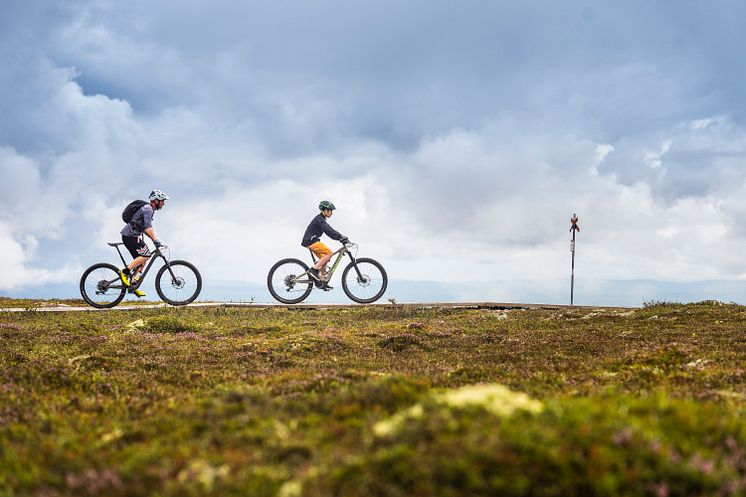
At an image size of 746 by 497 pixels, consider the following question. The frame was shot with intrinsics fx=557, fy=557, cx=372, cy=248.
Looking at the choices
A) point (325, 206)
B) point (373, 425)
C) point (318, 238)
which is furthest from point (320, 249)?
point (373, 425)

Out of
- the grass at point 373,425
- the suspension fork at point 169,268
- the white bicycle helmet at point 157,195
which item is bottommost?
the grass at point 373,425

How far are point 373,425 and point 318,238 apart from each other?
2119 cm

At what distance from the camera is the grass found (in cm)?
425

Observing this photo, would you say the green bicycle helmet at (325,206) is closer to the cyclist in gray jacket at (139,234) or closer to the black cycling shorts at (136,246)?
the cyclist in gray jacket at (139,234)

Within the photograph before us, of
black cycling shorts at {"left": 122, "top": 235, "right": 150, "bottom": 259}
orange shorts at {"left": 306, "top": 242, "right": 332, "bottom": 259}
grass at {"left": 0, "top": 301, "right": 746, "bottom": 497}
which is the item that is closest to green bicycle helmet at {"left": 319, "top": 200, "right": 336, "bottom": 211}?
orange shorts at {"left": 306, "top": 242, "right": 332, "bottom": 259}

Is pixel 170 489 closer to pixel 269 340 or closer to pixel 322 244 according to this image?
pixel 269 340

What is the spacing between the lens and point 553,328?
21.2 metres

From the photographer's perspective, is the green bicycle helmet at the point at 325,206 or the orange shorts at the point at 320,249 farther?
the orange shorts at the point at 320,249

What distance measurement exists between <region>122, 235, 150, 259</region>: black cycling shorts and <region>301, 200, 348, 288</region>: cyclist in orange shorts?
696 centimetres

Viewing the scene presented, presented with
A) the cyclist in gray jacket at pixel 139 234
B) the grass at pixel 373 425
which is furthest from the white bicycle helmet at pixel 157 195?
the grass at pixel 373 425

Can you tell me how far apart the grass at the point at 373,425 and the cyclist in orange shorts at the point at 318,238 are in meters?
11.7

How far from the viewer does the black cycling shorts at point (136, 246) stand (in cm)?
2431

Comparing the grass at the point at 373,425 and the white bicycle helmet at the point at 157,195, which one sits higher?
the white bicycle helmet at the point at 157,195

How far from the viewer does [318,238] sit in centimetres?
2608
